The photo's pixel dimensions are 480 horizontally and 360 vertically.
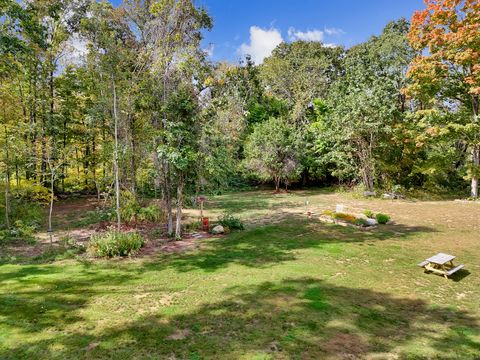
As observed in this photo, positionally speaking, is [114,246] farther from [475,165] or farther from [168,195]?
[475,165]

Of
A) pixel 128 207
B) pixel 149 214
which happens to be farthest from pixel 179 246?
pixel 128 207

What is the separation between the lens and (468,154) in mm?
21516

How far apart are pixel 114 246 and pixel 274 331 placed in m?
5.69

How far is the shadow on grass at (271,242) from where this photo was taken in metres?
8.38

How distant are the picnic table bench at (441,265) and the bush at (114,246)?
25.6ft

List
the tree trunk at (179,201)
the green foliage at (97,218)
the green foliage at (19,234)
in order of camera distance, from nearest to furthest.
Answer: the green foliage at (19,234), the tree trunk at (179,201), the green foliage at (97,218)

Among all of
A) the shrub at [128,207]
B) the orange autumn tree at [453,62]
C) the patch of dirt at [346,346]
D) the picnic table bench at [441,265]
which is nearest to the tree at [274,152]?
the orange autumn tree at [453,62]

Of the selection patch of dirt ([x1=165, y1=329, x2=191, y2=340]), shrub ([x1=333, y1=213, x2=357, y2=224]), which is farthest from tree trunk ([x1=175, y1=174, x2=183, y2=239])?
shrub ([x1=333, y1=213, x2=357, y2=224])

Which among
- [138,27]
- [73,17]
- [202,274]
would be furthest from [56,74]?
[202,274]

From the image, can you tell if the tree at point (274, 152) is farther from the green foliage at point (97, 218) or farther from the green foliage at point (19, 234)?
the green foliage at point (19, 234)

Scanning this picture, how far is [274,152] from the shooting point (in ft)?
77.3

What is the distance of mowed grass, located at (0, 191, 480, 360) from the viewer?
4.50 m

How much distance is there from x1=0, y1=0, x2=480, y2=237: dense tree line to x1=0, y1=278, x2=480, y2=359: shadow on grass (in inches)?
216

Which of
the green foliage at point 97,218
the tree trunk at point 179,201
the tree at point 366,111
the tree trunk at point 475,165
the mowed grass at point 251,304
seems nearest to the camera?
the mowed grass at point 251,304
